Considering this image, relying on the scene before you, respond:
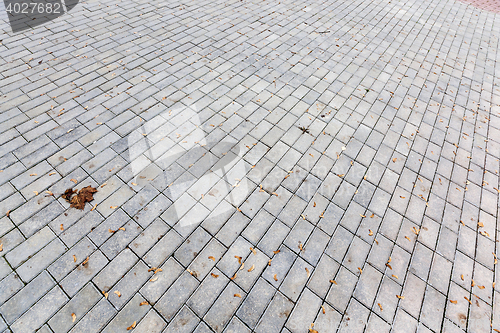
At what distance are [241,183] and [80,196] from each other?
2.20 meters

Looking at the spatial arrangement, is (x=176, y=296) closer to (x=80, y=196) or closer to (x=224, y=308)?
(x=224, y=308)

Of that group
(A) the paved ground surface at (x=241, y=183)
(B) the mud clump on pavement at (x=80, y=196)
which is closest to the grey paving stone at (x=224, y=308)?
(A) the paved ground surface at (x=241, y=183)

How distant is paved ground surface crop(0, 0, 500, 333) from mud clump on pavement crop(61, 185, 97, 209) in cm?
13

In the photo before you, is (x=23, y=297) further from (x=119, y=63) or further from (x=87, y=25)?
(x=87, y=25)

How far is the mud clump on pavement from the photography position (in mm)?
3452

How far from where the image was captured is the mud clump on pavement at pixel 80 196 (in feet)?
11.3

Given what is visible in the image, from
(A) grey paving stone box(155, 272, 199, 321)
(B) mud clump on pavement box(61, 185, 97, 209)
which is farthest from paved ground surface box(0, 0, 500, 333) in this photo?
(B) mud clump on pavement box(61, 185, 97, 209)

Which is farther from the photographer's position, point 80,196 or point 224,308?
point 80,196

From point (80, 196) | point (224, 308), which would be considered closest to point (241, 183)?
point (224, 308)

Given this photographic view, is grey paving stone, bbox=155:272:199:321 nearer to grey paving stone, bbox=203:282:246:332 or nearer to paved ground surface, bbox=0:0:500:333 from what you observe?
paved ground surface, bbox=0:0:500:333

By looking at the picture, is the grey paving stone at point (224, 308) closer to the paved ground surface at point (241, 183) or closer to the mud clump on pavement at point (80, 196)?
the paved ground surface at point (241, 183)

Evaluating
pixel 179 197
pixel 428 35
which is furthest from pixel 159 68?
pixel 428 35

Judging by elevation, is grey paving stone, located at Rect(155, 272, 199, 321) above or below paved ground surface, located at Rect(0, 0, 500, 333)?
below

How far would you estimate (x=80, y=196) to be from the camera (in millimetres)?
3518
